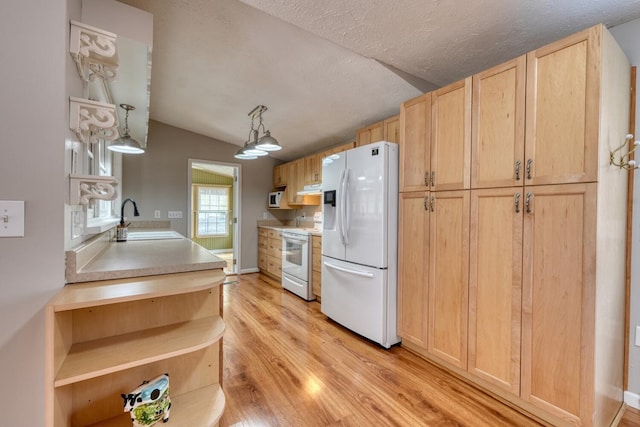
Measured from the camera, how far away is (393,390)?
6.20ft

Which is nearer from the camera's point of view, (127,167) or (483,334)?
(483,334)

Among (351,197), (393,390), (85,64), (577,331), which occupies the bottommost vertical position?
(393,390)

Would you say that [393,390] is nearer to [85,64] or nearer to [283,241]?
[85,64]

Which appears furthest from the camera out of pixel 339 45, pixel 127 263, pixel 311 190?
pixel 311 190

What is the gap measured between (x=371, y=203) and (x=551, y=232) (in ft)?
4.20

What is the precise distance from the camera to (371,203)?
8.22ft

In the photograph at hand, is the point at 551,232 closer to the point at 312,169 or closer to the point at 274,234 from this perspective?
the point at 312,169

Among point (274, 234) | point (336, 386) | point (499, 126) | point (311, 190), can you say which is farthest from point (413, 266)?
point (274, 234)

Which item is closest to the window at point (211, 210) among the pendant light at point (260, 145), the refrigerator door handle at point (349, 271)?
the pendant light at point (260, 145)

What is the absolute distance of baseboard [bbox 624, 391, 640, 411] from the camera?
1728 mm

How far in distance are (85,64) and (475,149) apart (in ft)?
7.44

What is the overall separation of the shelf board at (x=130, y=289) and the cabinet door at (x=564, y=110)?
1.86 m

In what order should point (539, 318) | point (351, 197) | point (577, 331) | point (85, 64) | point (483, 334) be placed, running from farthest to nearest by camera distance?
point (351, 197) → point (483, 334) → point (539, 318) → point (577, 331) → point (85, 64)

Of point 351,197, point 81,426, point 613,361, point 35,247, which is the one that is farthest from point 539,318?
point 35,247
